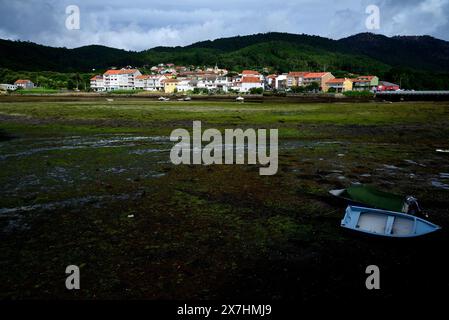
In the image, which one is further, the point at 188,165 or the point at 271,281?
the point at 188,165

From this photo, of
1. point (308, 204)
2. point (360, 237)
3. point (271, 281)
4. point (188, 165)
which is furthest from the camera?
point (188, 165)

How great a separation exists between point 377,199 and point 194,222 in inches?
319

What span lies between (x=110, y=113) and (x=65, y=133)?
2055 centimetres

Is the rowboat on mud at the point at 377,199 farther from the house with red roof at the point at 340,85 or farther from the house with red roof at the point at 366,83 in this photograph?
the house with red roof at the point at 366,83

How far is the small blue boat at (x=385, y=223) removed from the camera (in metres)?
12.8

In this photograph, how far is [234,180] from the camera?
22.5 m

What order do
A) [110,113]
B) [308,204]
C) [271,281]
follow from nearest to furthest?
[271,281] < [308,204] < [110,113]

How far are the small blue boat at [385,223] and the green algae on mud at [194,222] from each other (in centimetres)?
53

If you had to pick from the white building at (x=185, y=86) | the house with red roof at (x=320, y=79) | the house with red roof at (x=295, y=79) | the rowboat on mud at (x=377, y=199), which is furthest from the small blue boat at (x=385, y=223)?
the house with red roof at (x=295, y=79)

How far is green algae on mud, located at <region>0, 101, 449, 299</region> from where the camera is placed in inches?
426

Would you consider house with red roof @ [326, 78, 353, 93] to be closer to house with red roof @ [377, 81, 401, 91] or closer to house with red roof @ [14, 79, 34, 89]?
house with red roof @ [377, 81, 401, 91]

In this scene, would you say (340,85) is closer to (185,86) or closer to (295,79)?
(295,79)

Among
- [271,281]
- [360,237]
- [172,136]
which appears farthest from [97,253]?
[172,136]

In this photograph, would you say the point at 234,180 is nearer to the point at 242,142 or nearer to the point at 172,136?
the point at 242,142
